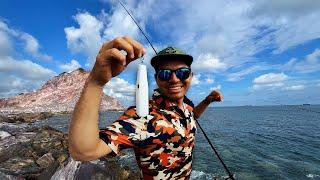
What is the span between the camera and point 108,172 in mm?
Result: 14797

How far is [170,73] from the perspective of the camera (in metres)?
3.96

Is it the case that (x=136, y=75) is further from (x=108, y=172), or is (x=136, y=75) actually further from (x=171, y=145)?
(x=108, y=172)

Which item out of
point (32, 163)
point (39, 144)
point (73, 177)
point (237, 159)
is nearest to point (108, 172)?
point (73, 177)

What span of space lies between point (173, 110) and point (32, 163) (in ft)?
56.3

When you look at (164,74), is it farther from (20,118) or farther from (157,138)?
(20,118)

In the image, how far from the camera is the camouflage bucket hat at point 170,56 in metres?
3.91

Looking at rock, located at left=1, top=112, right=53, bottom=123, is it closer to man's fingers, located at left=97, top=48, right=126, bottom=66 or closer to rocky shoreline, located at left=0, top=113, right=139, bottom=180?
rocky shoreline, located at left=0, top=113, right=139, bottom=180

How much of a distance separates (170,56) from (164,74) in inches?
10.2

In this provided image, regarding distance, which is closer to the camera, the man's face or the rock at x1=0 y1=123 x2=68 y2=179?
the man's face

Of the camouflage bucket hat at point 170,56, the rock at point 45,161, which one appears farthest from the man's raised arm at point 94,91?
the rock at point 45,161

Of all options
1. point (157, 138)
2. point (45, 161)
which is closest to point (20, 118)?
point (45, 161)

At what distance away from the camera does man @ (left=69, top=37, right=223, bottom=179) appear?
2262mm

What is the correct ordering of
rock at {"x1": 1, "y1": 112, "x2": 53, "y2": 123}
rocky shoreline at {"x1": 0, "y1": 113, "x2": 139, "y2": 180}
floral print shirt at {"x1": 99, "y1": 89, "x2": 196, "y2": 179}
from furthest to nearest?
rock at {"x1": 1, "y1": 112, "x2": 53, "y2": 123} < rocky shoreline at {"x1": 0, "y1": 113, "x2": 139, "y2": 180} < floral print shirt at {"x1": 99, "y1": 89, "x2": 196, "y2": 179}

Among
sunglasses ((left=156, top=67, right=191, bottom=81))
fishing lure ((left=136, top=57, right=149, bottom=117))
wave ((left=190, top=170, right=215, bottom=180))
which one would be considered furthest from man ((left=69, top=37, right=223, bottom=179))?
wave ((left=190, top=170, right=215, bottom=180))
